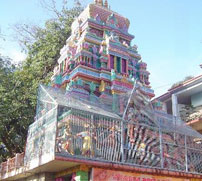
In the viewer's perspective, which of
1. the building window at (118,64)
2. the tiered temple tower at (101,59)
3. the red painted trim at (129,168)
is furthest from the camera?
the building window at (118,64)

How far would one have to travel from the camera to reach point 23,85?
19578mm

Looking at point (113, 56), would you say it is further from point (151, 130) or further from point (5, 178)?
point (5, 178)

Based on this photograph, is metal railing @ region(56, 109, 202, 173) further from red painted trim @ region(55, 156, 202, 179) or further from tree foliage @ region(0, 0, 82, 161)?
tree foliage @ region(0, 0, 82, 161)

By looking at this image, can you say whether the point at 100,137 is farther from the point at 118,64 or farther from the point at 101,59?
the point at 118,64

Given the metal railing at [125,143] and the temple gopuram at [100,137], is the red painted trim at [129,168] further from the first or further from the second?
the metal railing at [125,143]

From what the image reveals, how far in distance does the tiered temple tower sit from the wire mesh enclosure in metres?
2.11

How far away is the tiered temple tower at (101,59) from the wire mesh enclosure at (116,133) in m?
2.11

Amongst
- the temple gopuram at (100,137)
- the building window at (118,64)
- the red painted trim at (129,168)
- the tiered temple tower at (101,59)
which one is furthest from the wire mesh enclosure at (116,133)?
the building window at (118,64)

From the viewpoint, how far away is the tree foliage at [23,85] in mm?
18188

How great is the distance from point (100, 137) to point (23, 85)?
1178 cm

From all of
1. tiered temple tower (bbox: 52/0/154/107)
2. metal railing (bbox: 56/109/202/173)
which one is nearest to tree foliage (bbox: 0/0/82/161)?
tiered temple tower (bbox: 52/0/154/107)

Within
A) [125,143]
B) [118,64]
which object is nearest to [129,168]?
[125,143]

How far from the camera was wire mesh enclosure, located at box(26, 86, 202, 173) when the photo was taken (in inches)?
345

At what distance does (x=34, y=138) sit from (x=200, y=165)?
6.67 m
